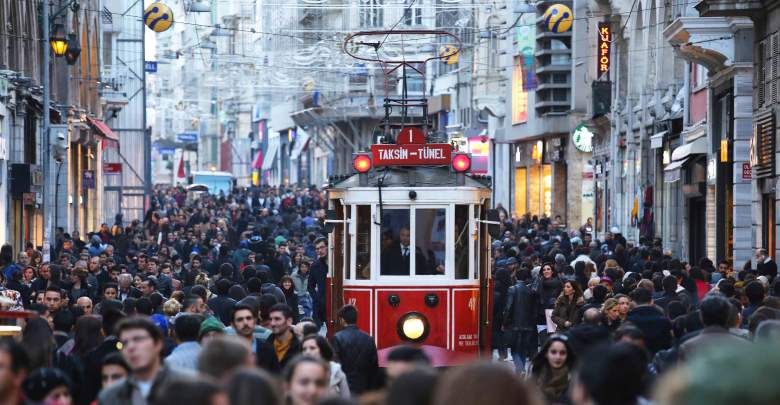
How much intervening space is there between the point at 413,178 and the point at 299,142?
88739 mm

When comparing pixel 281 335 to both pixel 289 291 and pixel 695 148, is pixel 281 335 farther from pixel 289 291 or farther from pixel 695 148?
pixel 695 148

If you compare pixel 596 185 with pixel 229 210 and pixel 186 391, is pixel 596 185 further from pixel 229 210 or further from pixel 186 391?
pixel 186 391

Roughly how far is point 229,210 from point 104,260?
113ft

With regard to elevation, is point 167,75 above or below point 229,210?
above

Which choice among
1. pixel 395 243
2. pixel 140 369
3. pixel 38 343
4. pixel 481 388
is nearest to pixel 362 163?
pixel 395 243

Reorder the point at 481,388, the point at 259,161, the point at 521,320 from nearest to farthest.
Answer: the point at 481,388, the point at 521,320, the point at 259,161

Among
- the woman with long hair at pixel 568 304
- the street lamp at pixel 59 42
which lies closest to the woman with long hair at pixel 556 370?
the woman with long hair at pixel 568 304

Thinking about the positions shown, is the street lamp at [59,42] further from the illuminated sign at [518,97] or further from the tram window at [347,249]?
the illuminated sign at [518,97]

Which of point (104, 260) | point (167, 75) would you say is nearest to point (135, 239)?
point (104, 260)

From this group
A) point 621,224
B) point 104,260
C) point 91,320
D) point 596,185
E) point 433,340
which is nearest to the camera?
point 91,320

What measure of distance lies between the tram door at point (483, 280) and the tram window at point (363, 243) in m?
1.09

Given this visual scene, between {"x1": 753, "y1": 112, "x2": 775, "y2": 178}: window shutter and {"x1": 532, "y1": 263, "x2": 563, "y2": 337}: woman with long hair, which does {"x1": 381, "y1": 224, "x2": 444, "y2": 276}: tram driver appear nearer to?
{"x1": 532, "y1": 263, "x2": 563, "y2": 337}: woman with long hair

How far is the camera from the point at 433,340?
55.9 ft

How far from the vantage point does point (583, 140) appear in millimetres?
55281
